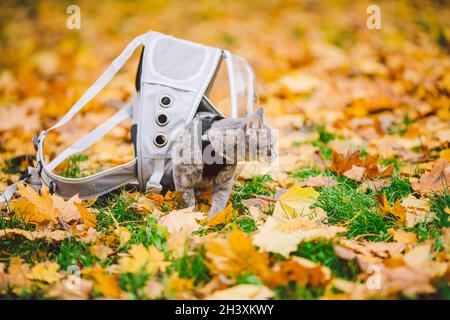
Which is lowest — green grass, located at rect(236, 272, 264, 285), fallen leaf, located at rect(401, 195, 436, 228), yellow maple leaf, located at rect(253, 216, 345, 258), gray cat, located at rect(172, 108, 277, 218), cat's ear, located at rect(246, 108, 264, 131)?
green grass, located at rect(236, 272, 264, 285)

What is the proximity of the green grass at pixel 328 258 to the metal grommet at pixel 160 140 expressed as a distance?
0.83 metres

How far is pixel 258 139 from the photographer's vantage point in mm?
1854

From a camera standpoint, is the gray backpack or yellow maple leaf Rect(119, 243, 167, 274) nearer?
yellow maple leaf Rect(119, 243, 167, 274)

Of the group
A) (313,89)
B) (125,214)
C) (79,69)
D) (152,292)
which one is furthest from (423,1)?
(152,292)

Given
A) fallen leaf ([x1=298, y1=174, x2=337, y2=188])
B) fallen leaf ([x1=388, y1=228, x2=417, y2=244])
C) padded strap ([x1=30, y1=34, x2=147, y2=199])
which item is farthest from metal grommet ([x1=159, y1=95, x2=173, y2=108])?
fallen leaf ([x1=388, y1=228, x2=417, y2=244])

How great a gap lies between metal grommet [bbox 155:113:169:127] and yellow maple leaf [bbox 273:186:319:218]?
0.64 metres

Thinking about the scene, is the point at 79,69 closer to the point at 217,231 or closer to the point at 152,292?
the point at 217,231

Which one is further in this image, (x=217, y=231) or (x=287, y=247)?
(x=217, y=231)

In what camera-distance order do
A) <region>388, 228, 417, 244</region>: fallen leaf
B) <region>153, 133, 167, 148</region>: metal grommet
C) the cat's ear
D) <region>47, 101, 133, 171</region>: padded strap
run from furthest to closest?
<region>47, 101, 133, 171</region>: padded strap, <region>153, 133, 167, 148</region>: metal grommet, the cat's ear, <region>388, 228, 417, 244</region>: fallen leaf

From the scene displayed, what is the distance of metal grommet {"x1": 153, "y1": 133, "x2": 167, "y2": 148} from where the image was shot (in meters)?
1.94

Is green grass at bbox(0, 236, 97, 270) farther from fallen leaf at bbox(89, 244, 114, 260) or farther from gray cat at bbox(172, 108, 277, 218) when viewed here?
gray cat at bbox(172, 108, 277, 218)

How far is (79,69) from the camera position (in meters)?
4.43
